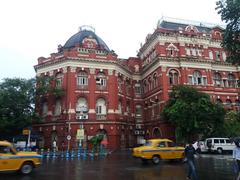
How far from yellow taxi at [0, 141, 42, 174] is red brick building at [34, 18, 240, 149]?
19.8 metres

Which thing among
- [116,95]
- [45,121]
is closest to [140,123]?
[116,95]

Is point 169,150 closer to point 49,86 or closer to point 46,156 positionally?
point 46,156

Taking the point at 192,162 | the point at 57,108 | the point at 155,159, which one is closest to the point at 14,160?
the point at 192,162

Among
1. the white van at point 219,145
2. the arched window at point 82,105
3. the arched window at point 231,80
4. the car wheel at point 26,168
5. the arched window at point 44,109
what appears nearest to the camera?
the car wheel at point 26,168

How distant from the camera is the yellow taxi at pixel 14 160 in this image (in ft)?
48.4

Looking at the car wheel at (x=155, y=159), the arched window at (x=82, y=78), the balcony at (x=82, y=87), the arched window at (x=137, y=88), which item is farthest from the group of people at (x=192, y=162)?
the arched window at (x=137, y=88)

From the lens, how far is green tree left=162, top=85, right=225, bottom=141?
3231 cm

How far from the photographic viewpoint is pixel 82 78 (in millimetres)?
39219

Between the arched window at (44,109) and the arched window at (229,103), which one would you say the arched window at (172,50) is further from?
the arched window at (44,109)

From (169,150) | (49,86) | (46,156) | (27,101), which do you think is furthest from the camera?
(49,86)

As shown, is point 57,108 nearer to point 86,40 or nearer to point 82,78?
point 82,78

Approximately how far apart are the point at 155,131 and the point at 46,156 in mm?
18083

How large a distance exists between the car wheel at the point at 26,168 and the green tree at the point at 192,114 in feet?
68.9

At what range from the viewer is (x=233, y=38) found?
1962cm
